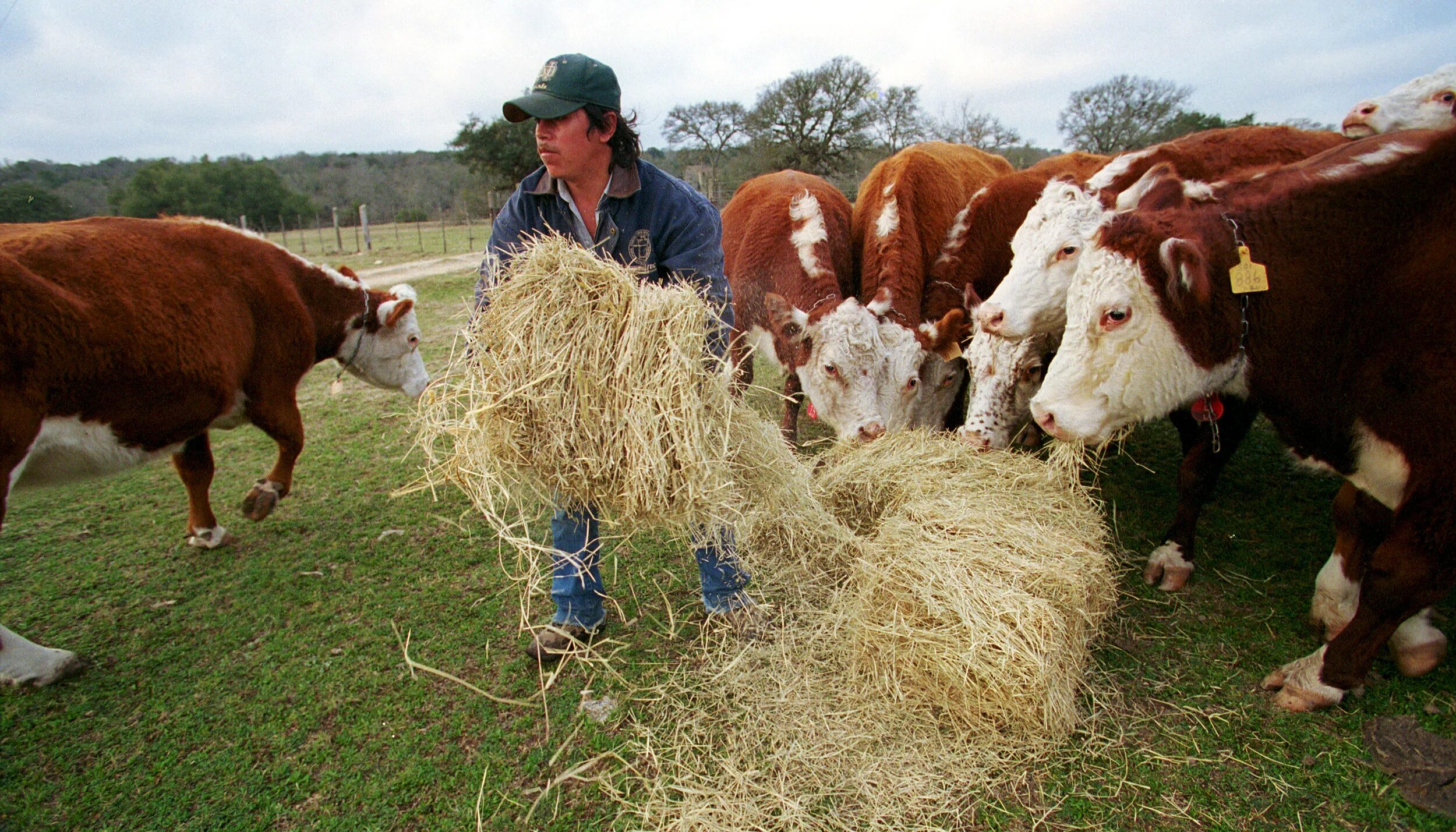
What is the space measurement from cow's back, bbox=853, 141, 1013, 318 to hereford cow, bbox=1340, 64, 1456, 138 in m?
2.42

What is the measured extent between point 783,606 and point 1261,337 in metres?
2.27

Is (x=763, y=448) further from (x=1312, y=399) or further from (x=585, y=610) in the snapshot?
(x=1312, y=399)

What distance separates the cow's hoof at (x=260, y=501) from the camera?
4.12m

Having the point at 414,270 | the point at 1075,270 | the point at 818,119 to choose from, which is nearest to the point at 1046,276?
the point at 1075,270

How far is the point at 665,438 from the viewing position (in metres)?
2.28

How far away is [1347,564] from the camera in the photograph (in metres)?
3.04

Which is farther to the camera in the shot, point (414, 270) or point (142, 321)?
point (414, 270)

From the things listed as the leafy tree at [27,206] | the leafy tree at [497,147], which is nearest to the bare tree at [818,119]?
the leafy tree at [497,147]

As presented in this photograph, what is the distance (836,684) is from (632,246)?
78.2 inches

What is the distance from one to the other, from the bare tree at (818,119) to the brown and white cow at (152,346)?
79.4 ft

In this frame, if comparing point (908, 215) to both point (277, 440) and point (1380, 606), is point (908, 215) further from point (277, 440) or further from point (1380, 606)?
point (277, 440)

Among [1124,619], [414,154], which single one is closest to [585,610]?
Result: [1124,619]

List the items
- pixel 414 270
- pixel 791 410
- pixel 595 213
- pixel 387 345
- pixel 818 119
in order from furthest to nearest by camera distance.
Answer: pixel 818 119
pixel 414 270
pixel 791 410
pixel 387 345
pixel 595 213

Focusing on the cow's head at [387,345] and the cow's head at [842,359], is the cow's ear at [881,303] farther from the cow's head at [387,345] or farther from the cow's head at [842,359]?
the cow's head at [387,345]
